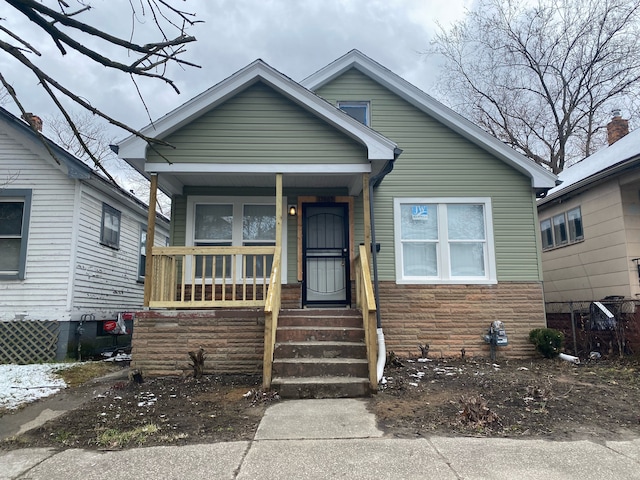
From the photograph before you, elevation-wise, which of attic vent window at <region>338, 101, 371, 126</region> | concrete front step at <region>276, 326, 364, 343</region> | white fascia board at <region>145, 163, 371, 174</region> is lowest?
concrete front step at <region>276, 326, 364, 343</region>

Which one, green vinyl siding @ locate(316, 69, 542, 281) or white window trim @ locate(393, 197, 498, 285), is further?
green vinyl siding @ locate(316, 69, 542, 281)

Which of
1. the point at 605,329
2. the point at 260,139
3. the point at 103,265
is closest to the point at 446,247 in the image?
the point at 605,329

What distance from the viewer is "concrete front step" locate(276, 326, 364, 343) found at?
6.30 m

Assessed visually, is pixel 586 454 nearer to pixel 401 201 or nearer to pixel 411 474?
pixel 411 474

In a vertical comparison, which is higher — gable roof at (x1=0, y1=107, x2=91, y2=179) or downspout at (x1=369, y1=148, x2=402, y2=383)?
gable roof at (x1=0, y1=107, x2=91, y2=179)

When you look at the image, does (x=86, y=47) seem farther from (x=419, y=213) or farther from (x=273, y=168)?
(x=419, y=213)

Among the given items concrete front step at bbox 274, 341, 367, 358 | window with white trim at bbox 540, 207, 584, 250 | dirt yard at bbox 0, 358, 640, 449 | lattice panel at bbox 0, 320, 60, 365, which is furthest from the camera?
window with white trim at bbox 540, 207, 584, 250

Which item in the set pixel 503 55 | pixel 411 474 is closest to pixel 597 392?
pixel 411 474

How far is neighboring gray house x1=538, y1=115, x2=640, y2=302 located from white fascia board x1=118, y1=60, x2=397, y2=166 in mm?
5198

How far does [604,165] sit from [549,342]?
14.2 ft

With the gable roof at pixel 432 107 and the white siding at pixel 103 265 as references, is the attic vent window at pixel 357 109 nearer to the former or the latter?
the gable roof at pixel 432 107

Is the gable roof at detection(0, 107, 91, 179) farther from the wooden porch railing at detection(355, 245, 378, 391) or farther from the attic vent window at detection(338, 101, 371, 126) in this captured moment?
the wooden porch railing at detection(355, 245, 378, 391)

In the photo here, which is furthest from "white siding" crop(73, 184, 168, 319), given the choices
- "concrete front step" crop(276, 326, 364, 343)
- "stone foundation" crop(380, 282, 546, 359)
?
"stone foundation" crop(380, 282, 546, 359)

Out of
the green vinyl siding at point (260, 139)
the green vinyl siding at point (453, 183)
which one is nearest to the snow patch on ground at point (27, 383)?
the green vinyl siding at point (260, 139)
